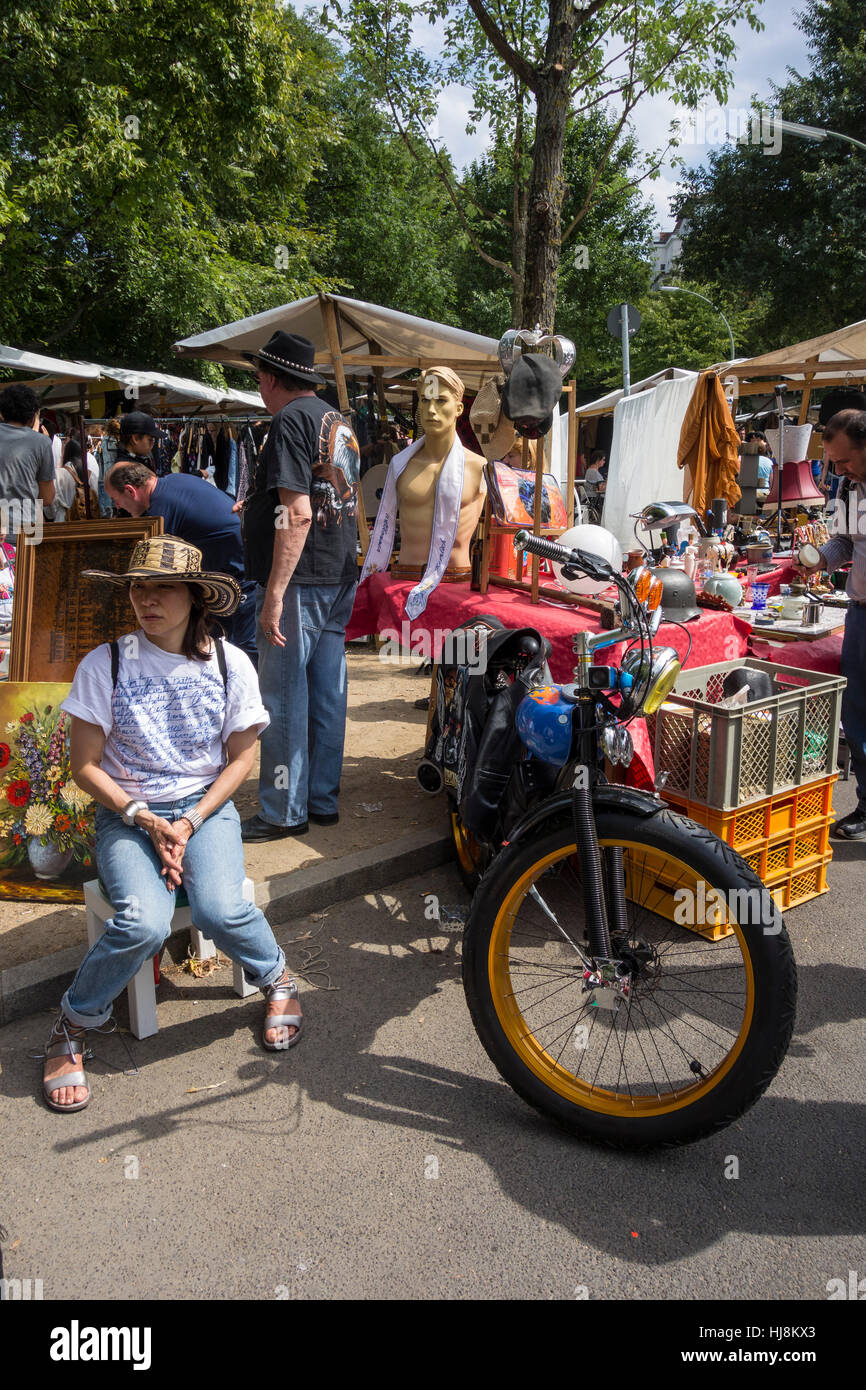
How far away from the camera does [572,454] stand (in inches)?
237

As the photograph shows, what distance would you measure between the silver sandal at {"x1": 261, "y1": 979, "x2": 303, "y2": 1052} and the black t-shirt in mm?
1817

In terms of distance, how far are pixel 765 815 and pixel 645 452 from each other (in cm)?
1037

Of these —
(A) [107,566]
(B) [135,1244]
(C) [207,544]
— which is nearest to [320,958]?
(B) [135,1244]

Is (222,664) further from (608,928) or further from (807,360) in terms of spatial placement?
(807,360)

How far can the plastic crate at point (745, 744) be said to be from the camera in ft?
11.5

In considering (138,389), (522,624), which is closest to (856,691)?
(522,624)

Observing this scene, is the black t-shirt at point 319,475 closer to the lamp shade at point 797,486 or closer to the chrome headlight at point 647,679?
the chrome headlight at point 647,679

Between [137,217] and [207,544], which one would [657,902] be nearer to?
[207,544]

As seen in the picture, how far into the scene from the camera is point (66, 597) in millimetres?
4105

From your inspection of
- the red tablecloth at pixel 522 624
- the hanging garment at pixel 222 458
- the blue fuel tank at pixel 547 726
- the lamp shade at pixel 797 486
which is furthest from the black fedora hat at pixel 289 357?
the hanging garment at pixel 222 458

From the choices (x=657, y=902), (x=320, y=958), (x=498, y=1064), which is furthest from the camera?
(x=657, y=902)
